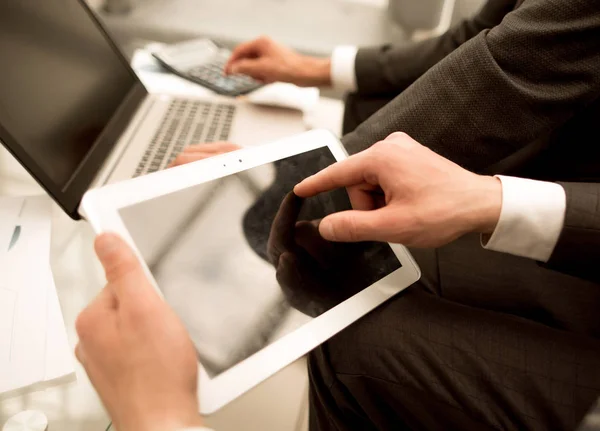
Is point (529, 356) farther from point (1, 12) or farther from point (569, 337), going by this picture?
point (1, 12)

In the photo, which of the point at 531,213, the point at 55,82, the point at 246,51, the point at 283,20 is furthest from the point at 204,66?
the point at 531,213

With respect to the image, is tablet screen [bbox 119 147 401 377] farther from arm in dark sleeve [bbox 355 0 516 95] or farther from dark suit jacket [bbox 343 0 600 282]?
arm in dark sleeve [bbox 355 0 516 95]

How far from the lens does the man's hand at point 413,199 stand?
17.8 inches

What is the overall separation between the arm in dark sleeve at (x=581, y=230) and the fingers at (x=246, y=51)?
1.99 ft

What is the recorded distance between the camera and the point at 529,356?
1.51 feet

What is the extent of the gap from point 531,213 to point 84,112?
61 centimetres

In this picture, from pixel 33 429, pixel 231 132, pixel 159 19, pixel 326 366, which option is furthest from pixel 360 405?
→ pixel 159 19

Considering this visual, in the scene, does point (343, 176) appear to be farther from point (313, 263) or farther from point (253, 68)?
point (253, 68)

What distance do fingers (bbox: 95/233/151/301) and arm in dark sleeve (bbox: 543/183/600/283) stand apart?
43 centimetres

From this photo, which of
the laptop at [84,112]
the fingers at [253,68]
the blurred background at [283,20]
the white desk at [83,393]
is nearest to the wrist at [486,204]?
the white desk at [83,393]

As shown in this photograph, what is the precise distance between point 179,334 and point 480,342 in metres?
0.31

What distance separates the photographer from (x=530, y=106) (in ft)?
1.87

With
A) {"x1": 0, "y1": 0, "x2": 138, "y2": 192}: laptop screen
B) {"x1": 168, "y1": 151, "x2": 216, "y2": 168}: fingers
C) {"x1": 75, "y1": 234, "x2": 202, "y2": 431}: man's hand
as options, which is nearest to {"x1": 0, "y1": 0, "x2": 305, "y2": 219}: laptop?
{"x1": 0, "y1": 0, "x2": 138, "y2": 192}: laptop screen

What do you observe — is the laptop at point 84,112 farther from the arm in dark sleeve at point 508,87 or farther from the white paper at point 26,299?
the arm in dark sleeve at point 508,87
